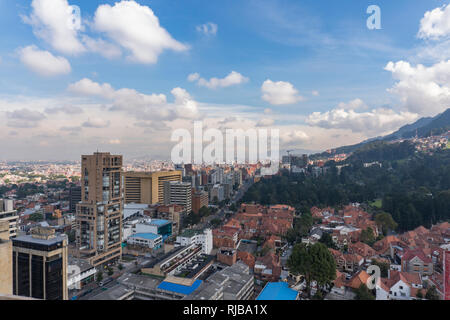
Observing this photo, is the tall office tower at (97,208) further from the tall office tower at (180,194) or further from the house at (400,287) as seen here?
the house at (400,287)

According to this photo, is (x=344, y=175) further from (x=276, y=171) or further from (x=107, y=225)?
(x=107, y=225)

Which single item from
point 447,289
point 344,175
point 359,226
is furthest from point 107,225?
point 344,175

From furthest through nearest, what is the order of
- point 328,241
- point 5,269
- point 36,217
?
1. point 36,217
2. point 328,241
3. point 5,269

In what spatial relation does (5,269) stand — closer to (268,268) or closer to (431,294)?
(268,268)

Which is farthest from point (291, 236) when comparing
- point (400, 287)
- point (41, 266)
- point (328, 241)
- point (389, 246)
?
point (41, 266)

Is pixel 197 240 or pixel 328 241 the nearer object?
pixel 328 241
